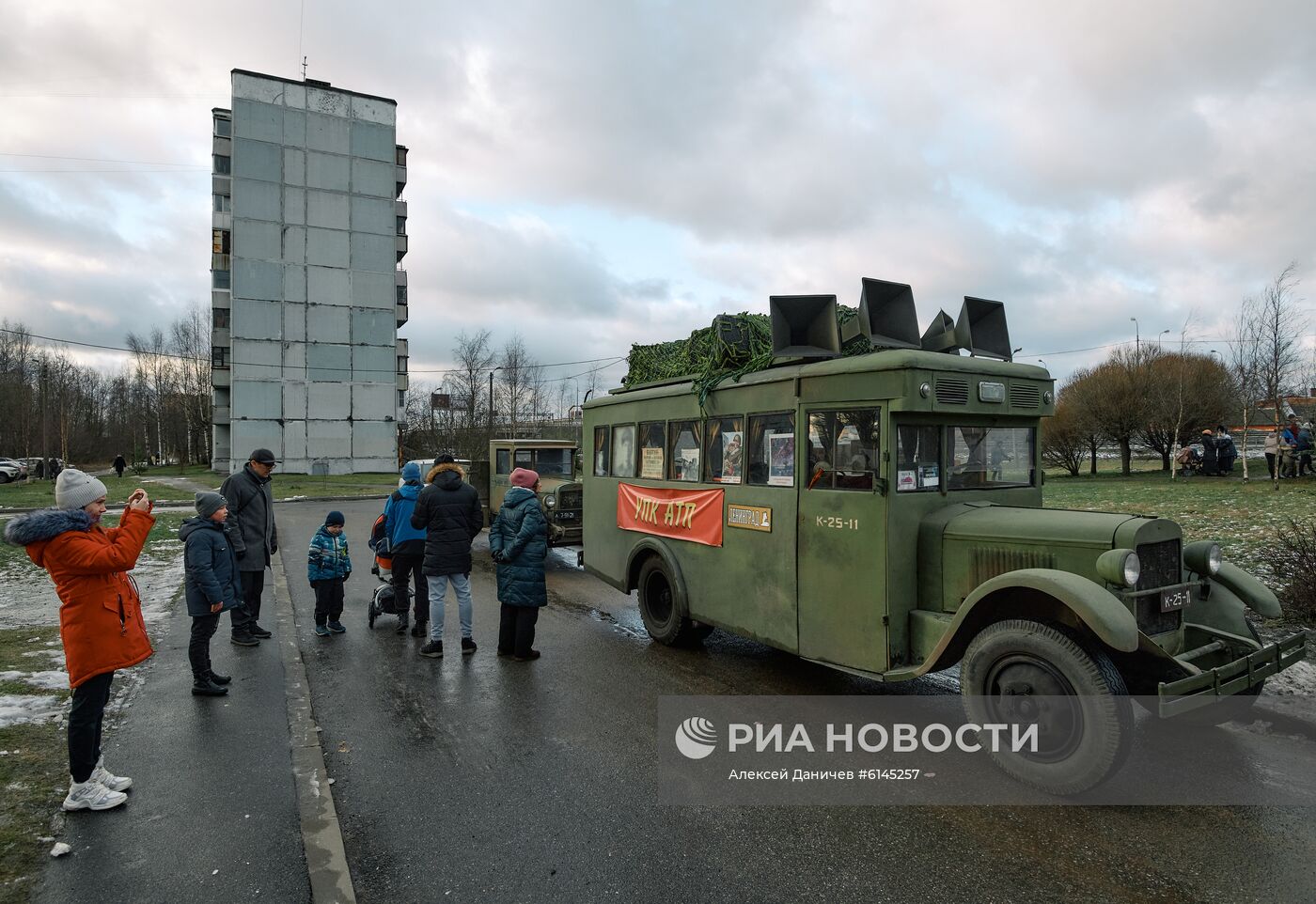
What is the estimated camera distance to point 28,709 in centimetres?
514

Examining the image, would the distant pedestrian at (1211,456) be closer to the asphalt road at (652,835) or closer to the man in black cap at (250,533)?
the asphalt road at (652,835)

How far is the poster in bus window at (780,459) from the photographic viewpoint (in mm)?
5742

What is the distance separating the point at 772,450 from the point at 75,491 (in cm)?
452

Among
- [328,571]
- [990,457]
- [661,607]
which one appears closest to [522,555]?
[661,607]

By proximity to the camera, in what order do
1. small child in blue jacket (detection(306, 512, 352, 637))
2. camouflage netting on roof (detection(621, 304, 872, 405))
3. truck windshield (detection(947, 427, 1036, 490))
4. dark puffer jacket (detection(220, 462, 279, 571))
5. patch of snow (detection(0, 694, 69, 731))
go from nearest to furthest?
patch of snow (detection(0, 694, 69, 731)), truck windshield (detection(947, 427, 1036, 490)), camouflage netting on roof (detection(621, 304, 872, 405)), dark puffer jacket (detection(220, 462, 279, 571)), small child in blue jacket (detection(306, 512, 352, 637))

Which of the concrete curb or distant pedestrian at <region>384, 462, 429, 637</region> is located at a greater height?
distant pedestrian at <region>384, 462, 429, 637</region>

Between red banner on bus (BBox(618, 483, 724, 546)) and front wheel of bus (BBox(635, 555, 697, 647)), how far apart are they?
385mm

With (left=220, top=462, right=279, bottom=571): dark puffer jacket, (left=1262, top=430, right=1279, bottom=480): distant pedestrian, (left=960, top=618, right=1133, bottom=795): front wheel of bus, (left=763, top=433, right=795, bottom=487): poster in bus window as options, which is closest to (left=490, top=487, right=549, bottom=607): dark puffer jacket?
(left=763, top=433, right=795, bottom=487): poster in bus window

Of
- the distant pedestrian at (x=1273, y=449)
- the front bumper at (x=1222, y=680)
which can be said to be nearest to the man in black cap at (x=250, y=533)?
the front bumper at (x=1222, y=680)

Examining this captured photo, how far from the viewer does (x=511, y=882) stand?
129 inches

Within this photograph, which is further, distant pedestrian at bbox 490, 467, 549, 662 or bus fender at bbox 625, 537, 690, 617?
bus fender at bbox 625, 537, 690, 617

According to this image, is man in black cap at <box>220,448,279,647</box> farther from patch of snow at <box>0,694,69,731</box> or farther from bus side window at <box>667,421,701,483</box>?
bus side window at <box>667,421,701,483</box>

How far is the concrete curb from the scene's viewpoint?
127 inches

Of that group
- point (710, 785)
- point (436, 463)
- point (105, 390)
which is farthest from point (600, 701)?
point (105, 390)
